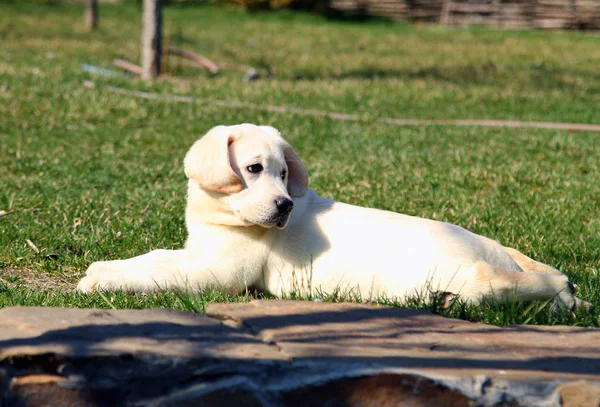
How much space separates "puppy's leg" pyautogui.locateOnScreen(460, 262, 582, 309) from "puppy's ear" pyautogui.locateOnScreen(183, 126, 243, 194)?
1174 millimetres

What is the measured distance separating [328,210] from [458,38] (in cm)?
1901

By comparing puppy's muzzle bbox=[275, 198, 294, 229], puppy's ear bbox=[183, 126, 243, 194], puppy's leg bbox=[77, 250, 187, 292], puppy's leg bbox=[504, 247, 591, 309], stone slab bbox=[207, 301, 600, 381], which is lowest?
puppy's leg bbox=[77, 250, 187, 292]

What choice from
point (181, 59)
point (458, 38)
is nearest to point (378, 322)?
point (181, 59)

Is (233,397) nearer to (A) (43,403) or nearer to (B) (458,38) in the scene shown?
(A) (43,403)

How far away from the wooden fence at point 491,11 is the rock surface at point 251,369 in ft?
79.5

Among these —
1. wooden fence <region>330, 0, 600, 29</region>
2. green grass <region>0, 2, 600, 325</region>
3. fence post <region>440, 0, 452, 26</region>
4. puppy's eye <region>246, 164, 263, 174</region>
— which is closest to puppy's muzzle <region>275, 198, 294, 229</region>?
puppy's eye <region>246, 164, 263, 174</region>

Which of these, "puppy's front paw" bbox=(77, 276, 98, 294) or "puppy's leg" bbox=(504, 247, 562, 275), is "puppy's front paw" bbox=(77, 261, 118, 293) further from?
"puppy's leg" bbox=(504, 247, 562, 275)

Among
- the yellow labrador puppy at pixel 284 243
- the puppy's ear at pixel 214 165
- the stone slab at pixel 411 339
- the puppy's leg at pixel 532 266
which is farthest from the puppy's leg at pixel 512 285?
the puppy's ear at pixel 214 165

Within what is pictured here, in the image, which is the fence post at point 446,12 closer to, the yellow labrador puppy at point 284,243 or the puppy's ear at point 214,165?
the yellow labrador puppy at point 284,243

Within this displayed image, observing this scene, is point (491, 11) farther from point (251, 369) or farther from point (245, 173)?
point (251, 369)

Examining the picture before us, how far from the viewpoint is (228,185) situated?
3854 mm

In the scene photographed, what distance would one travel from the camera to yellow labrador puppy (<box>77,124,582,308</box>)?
3729 mm

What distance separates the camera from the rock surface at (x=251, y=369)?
2359 mm

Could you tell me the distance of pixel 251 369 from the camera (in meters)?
2.42
